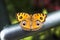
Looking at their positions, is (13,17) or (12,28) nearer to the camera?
(12,28)

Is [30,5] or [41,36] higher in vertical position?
[30,5]

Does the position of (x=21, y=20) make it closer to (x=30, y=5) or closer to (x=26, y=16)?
(x=26, y=16)

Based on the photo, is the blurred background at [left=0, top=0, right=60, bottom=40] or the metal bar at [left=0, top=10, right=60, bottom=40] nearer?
the metal bar at [left=0, top=10, right=60, bottom=40]

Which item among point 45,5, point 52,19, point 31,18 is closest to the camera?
point 52,19

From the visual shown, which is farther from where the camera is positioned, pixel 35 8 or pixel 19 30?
pixel 35 8

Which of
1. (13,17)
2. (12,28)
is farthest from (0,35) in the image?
(13,17)

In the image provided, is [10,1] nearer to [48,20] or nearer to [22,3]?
[22,3]

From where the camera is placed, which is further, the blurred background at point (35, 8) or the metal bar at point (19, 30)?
the blurred background at point (35, 8)

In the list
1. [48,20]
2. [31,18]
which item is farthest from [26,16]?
[48,20]

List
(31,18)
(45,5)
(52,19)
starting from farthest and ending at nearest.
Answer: (45,5)
(31,18)
(52,19)
